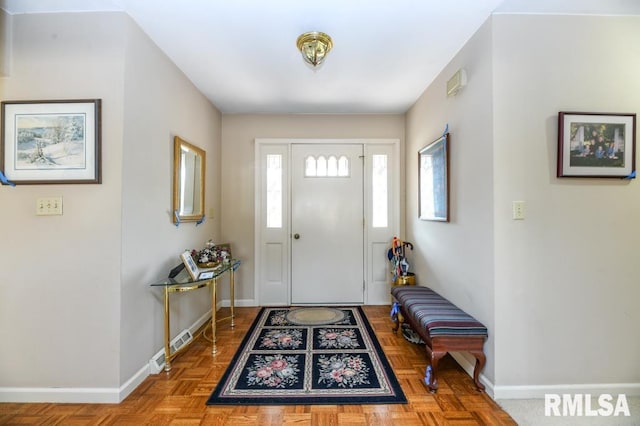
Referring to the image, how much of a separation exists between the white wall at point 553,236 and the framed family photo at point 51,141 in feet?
8.28

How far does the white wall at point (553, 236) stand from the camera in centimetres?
177

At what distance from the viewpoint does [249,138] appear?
11.7 ft

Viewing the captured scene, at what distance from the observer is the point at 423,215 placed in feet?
9.50

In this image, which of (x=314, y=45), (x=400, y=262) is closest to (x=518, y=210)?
(x=400, y=262)

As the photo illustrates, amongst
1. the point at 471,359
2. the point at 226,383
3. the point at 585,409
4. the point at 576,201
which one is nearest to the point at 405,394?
the point at 471,359

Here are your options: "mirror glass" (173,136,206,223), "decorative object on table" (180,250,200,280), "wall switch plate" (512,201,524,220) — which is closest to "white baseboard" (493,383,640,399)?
"wall switch plate" (512,201,524,220)

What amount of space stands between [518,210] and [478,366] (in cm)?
104

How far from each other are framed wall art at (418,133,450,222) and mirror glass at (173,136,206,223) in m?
2.23

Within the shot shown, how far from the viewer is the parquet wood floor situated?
159 cm

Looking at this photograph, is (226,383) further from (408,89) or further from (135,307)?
(408,89)

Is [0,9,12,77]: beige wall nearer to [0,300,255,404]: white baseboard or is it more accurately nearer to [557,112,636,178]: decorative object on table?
[0,300,255,404]: white baseboard
